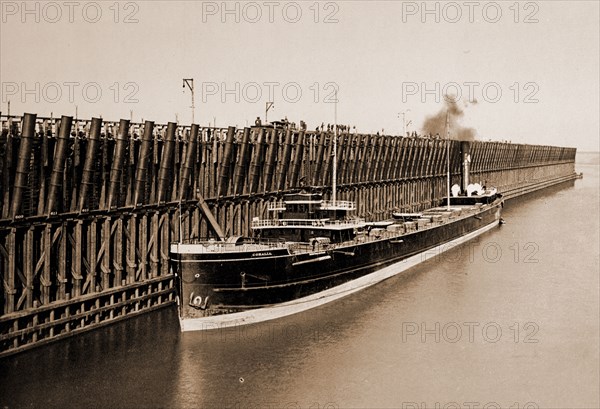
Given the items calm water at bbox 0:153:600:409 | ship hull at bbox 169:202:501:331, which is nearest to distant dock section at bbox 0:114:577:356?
calm water at bbox 0:153:600:409

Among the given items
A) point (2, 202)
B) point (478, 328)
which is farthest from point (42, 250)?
point (478, 328)

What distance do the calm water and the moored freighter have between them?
1.12 metres

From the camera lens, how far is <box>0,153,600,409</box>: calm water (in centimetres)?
2553

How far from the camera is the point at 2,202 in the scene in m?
29.0

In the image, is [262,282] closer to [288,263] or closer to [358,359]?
[288,263]

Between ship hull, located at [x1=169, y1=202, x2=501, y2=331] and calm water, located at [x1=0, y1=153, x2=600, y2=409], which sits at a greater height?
ship hull, located at [x1=169, y1=202, x2=501, y2=331]

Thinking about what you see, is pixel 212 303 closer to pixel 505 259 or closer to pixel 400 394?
pixel 400 394

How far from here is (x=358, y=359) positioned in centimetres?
3027

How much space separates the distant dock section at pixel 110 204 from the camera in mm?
29578

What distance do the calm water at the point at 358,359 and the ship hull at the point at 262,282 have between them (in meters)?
0.87

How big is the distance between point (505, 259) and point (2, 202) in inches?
1701

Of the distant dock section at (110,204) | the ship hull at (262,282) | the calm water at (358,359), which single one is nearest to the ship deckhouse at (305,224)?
the ship hull at (262,282)

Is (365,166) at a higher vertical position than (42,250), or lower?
higher

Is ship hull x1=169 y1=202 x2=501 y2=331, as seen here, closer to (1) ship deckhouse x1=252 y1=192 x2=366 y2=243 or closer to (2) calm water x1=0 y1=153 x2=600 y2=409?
(2) calm water x1=0 y1=153 x2=600 y2=409
